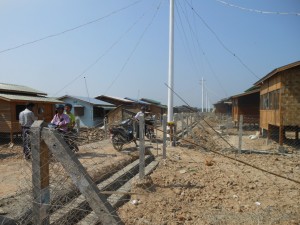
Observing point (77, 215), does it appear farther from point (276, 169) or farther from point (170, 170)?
point (276, 169)

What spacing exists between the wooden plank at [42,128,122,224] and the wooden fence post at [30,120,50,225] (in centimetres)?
13

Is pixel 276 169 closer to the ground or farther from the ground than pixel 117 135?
closer to the ground

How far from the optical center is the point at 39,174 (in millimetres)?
2312

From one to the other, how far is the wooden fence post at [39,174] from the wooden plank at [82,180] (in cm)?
13

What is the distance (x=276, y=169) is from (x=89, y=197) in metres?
7.38

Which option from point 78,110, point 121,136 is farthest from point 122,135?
point 78,110

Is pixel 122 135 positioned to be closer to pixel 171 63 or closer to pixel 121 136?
pixel 121 136

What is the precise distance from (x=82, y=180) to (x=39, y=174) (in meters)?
0.43

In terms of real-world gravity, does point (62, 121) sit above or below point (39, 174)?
above

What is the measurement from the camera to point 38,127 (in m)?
2.26

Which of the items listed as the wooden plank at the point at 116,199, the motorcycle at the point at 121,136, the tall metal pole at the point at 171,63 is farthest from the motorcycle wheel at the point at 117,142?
the tall metal pole at the point at 171,63

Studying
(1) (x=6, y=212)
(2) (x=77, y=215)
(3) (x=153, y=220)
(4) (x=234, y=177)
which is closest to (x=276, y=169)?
(4) (x=234, y=177)

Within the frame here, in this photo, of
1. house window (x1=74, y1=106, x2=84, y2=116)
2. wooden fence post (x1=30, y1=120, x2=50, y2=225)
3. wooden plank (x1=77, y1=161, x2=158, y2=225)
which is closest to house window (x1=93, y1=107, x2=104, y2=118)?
house window (x1=74, y1=106, x2=84, y2=116)

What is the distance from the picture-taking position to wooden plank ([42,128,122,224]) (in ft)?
7.13
